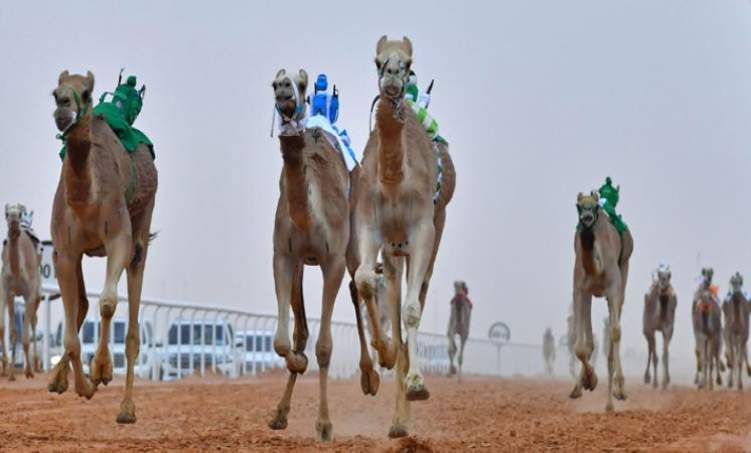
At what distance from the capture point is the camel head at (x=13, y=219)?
2916cm

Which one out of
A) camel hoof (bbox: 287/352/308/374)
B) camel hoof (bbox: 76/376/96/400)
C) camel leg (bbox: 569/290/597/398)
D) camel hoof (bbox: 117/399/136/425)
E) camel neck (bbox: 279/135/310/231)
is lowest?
camel hoof (bbox: 117/399/136/425)

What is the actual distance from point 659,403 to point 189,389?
7456mm

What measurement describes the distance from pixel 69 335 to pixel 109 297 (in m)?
0.58

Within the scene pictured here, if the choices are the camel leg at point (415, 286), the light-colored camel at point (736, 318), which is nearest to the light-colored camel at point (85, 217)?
the camel leg at point (415, 286)

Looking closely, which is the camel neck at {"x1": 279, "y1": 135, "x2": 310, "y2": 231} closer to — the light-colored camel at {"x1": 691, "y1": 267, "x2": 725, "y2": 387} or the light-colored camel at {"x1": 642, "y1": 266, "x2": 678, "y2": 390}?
the light-colored camel at {"x1": 642, "y1": 266, "x2": 678, "y2": 390}

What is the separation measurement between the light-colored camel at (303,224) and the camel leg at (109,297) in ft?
4.20

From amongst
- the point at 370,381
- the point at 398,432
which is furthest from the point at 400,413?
the point at 370,381

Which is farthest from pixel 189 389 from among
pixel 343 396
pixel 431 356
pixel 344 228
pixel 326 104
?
pixel 431 356

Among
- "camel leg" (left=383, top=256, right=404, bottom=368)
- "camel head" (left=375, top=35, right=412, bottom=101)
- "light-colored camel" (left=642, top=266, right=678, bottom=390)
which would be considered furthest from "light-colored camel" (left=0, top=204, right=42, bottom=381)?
"camel head" (left=375, top=35, right=412, bottom=101)

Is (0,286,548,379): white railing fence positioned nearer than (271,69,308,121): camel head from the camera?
No

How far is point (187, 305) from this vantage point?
108 ft

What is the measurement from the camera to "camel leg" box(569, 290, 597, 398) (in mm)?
20531

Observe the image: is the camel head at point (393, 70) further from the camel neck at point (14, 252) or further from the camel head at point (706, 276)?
the camel head at point (706, 276)

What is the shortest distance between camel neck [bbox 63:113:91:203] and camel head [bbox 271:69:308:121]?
1.62 m
